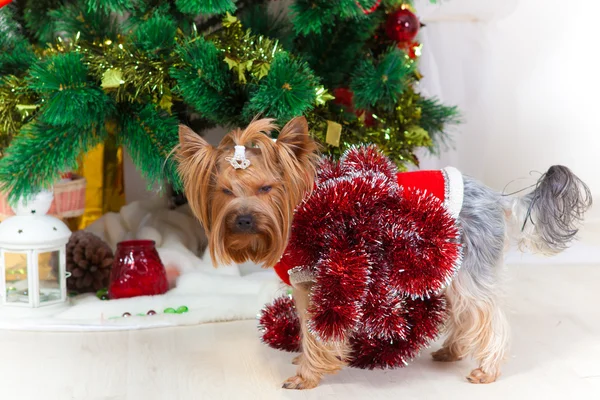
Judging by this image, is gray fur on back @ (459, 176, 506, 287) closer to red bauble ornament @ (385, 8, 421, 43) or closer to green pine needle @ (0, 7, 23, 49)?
red bauble ornament @ (385, 8, 421, 43)

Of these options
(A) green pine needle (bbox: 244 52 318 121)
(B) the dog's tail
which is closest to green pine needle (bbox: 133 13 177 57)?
(A) green pine needle (bbox: 244 52 318 121)

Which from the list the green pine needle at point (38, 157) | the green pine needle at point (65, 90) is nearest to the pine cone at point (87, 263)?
the green pine needle at point (38, 157)

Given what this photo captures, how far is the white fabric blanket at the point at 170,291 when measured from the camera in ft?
6.57

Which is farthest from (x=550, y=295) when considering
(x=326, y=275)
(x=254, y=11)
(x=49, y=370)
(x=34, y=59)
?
(x=34, y=59)

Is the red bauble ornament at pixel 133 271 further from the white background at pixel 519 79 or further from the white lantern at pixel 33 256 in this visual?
the white background at pixel 519 79

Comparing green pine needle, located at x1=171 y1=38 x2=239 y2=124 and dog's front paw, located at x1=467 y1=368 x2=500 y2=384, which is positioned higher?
green pine needle, located at x1=171 y1=38 x2=239 y2=124

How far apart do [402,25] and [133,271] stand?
1033 millimetres

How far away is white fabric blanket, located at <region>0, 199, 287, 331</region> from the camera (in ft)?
6.57

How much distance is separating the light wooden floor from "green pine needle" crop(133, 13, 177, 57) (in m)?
0.70

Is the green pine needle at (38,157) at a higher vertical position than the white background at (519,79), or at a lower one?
lower

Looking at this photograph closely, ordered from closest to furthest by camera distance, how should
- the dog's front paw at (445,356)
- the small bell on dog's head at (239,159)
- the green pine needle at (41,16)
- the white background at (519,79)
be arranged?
1. the small bell on dog's head at (239,159)
2. the dog's front paw at (445,356)
3. the green pine needle at (41,16)
4. the white background at (519,79)

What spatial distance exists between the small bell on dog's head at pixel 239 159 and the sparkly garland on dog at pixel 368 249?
16 centimetres

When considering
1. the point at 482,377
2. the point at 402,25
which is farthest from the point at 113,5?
the point at 482,377

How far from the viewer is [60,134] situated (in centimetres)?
195
